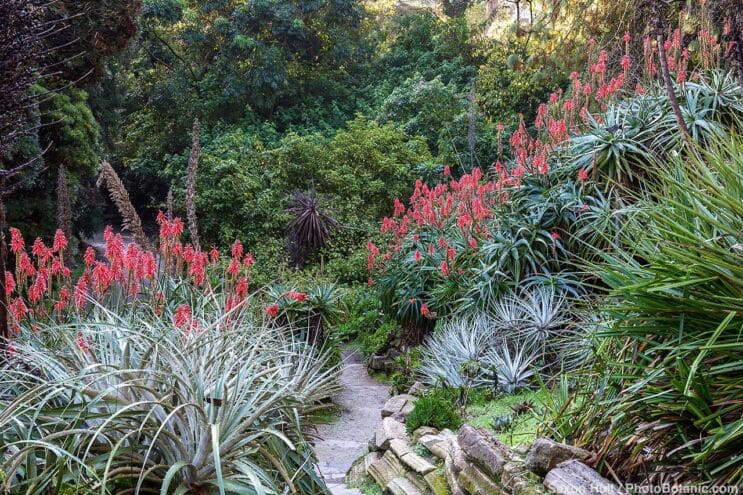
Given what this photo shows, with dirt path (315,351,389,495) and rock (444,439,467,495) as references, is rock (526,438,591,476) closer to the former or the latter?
rock (444,439,467,495)

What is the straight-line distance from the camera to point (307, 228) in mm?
12859

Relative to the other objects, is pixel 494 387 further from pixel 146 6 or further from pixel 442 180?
pixel 146 6

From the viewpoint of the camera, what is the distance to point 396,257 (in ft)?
29.9

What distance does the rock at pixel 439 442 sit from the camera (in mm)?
4234

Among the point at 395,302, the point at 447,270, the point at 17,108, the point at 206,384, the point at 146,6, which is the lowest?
the point at 395,302

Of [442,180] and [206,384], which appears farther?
[442,180]

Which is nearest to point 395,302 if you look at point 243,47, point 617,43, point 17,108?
point 17,108

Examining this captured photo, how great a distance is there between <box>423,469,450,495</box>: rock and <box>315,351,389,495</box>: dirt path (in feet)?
2.28

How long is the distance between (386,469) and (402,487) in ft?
1.47

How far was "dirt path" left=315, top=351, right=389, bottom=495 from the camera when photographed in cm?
528

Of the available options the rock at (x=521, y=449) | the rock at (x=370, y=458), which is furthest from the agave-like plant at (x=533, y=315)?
the rock at (x=521, y=449)

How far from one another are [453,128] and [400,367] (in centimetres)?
1023

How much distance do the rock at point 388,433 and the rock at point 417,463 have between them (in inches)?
13.9

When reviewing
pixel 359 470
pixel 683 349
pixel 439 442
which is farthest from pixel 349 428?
pixel 683 349
